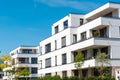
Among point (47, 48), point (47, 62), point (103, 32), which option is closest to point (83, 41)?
point (103, 32)

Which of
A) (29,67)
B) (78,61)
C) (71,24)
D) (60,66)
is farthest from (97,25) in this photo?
(29,67)

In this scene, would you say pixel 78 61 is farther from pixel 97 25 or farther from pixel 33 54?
pixel 33 54

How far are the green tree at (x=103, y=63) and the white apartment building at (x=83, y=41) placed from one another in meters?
0.74

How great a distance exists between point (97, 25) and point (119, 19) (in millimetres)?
3051

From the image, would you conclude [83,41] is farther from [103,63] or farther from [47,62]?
[47,62]

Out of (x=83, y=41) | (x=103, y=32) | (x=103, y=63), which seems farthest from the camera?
(x=103, y=32)

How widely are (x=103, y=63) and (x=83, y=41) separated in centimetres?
584

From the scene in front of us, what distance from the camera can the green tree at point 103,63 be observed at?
4234 centimetres

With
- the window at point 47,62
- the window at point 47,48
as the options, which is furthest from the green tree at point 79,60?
the window at point 47,48

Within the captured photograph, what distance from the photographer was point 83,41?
1895 inches

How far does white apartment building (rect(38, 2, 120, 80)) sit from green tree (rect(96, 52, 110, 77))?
2.42 feet

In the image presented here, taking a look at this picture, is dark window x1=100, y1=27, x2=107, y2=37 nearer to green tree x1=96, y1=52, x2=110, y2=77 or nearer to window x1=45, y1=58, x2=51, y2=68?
green tree x1=96, y1=52, x2=110, y2=77

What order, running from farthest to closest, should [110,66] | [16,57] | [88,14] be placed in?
[16,57] < [88,14] < [110,66]

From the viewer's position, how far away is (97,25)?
154ft
